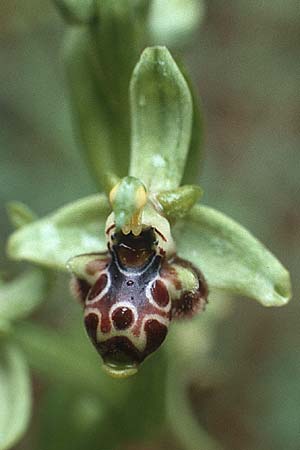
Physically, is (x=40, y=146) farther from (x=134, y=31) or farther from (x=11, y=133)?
(x=134, y=31)

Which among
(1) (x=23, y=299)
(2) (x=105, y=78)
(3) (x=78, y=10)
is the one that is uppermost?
(3) (x=78, y=10)

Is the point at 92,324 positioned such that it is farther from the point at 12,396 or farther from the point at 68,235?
the point at 12,396

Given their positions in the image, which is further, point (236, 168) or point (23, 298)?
point (236, 168)

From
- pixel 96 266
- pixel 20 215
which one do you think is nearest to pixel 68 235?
pixel 20 215

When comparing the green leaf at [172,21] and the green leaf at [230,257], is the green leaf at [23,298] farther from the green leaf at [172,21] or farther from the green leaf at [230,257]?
the green leaf at [172,21]

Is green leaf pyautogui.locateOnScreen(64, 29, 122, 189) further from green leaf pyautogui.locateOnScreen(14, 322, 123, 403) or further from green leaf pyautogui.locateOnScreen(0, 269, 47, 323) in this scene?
green leaf pyautogui.locateOnScreen(14, 322, 123, 403)

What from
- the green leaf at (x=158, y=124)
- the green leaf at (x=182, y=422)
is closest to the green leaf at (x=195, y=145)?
the green leaf at (x=158, y=124)
